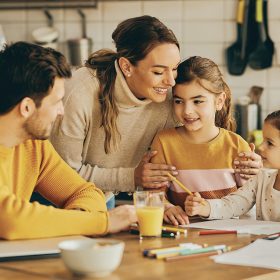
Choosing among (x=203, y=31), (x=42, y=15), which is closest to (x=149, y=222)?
(x=203, y=31)

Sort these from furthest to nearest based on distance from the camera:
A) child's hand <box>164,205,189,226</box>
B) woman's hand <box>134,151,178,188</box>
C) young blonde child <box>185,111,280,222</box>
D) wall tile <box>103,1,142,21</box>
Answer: wall tile <box>103,1,142,21</box>, woman's hand <box>134,151,178,188</box>, young blonde child <box>185,111,280,222</box>, child's hand <box>164,205,189,226</box>

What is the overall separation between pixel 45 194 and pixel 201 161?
65 cm

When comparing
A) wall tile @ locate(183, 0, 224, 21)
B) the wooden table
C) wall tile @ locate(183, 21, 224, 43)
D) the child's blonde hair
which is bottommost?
the wooden table

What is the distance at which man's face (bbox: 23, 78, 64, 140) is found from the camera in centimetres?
202

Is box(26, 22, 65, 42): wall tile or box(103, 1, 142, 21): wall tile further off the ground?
box(103, 1, 142, 21): wall tile

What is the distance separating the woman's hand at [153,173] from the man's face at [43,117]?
23.9 inches

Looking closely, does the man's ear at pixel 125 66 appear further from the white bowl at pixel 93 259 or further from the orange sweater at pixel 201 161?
the white bowl at pixel 93 259

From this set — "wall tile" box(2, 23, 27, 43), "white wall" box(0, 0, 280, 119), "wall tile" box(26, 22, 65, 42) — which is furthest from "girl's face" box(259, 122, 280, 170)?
"wall tile" box(2, 23, 27, 43)

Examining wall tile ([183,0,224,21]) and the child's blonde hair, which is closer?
the child's blonde hair

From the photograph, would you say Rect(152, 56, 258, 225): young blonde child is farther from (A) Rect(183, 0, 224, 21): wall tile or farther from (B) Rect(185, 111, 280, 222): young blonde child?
(A) Rect(183, 0, 224, 21): wall tile

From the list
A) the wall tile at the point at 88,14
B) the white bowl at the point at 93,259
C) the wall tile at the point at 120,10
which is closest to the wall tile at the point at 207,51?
the wall tile at the point at 120,10

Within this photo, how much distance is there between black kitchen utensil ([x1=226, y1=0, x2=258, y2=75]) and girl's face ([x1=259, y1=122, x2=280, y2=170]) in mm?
1947

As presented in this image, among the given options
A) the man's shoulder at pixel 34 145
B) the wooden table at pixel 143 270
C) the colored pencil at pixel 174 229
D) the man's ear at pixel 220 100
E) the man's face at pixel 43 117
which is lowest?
the wooden table at pixel 143 270

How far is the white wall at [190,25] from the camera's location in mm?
4176
